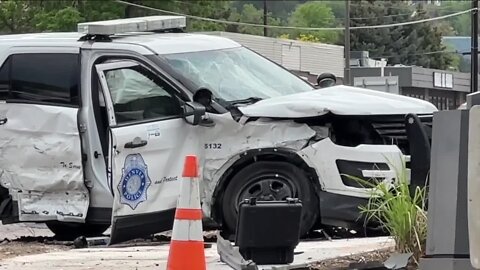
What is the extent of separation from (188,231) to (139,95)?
282 cm

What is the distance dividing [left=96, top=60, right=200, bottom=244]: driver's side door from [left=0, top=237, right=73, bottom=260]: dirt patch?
853 millimetres

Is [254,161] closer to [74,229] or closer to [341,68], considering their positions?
[74,229]

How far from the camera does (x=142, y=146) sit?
8.27 meters

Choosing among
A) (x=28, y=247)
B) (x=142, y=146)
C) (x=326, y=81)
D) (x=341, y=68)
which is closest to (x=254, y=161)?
(x=142, y=146)

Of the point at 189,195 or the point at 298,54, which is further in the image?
the point at 298,54

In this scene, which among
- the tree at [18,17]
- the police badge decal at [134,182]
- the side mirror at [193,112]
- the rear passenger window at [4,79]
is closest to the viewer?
the police badge decal at [134,182]

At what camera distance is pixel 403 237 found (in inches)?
258

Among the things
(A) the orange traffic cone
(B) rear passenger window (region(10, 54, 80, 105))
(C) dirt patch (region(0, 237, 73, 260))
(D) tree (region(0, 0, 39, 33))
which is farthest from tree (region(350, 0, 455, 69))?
(A) the orange traffic cone

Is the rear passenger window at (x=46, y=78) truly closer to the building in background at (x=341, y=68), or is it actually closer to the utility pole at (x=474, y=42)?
the utility pole at (x=474, y=42)

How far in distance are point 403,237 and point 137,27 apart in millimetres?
4034

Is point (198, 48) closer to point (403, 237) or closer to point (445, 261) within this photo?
point (403, 237)

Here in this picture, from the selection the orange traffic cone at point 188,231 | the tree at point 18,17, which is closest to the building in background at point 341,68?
the tree at point 18,17

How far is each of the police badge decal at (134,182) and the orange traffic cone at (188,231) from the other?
2.04m

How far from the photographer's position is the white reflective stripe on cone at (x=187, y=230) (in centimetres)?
606
